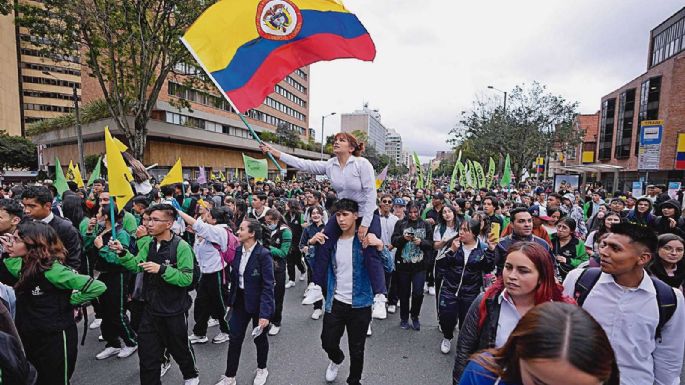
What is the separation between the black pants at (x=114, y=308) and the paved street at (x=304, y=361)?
288 mm

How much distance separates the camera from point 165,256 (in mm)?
3402

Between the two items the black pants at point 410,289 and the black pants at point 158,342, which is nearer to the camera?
the black pants at point 158,342

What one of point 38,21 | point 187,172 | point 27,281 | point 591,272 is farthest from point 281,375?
point 187,172

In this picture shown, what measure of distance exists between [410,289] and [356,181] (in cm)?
278

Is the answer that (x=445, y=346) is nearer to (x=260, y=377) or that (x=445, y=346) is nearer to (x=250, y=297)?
(x=260, y=377)

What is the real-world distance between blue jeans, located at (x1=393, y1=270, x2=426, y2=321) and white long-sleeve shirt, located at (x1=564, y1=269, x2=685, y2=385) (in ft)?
9.53

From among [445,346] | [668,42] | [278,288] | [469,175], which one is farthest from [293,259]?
[668,42]

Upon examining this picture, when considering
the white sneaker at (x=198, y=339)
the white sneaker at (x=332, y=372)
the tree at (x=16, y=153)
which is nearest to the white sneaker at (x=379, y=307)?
the white sneaker at (x=332, y=372)

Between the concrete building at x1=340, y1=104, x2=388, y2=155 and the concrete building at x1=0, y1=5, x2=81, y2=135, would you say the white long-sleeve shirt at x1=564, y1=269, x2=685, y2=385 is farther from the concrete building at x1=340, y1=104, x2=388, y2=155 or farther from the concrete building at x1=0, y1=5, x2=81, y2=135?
the concrete building at x1=340, y1=104, x2=388, y2=155

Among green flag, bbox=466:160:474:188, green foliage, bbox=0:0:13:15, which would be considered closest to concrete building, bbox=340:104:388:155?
green flag, bbox=466:160:474:188

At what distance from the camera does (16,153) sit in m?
34.9

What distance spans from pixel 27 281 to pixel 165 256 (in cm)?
100

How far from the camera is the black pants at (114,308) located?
4.18 meters

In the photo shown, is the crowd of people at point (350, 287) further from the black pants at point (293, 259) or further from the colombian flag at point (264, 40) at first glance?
the black pants at point (293, 259)
